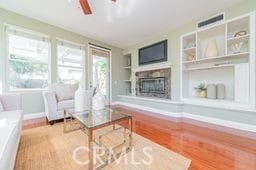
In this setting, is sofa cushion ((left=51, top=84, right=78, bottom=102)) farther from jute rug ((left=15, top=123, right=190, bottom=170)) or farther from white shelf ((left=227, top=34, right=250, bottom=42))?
white shelf ((left=227, top=34, right=250, bottom=42))

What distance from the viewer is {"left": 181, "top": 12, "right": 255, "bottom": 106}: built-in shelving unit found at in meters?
2.50

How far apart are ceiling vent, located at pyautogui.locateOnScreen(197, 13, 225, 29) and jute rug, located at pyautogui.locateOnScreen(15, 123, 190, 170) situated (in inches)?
115

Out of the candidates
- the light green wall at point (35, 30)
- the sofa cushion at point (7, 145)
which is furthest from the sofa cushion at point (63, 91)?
the sofa cushion at point (7, 145)

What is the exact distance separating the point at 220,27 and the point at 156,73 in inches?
82.1

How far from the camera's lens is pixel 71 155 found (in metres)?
1.66

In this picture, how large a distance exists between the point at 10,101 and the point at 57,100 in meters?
0.96

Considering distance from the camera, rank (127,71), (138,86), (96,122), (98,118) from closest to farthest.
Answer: (96,122) → (98,118) → (138,86) → (127,71)

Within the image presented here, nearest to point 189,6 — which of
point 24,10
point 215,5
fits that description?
point 215,5

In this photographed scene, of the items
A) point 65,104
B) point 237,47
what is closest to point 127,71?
point 65,104

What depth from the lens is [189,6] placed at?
2.86 m

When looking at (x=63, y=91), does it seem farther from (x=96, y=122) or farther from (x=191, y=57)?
(x=191, y=57)

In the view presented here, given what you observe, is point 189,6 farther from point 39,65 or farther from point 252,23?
point 39,65

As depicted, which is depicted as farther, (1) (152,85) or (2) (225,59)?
(1) (152,85)

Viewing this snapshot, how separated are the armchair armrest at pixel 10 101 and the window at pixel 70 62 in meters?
1.88
